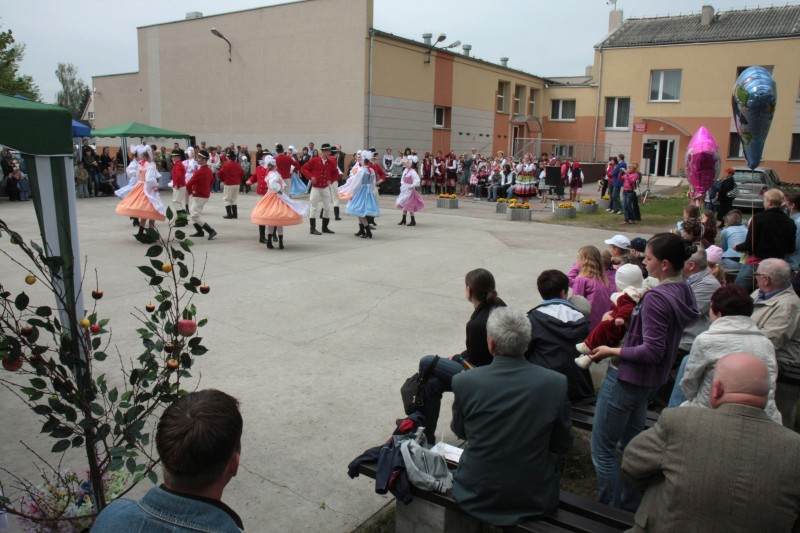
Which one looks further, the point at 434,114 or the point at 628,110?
the point at 628,110

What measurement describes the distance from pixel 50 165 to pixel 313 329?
14.0 ft

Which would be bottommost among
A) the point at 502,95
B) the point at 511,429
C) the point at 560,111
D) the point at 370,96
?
the point at 511,429

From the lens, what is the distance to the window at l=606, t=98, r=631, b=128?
34.7 meters

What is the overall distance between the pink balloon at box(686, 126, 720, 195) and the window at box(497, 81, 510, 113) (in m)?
22.6

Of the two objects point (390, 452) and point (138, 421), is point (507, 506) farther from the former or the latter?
point (138, 421)

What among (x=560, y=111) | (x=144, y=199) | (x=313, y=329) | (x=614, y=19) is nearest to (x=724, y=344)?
(x=313, y=329)

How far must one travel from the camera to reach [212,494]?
1.71 meters

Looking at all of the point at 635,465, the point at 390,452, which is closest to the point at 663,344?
the point at 635,465

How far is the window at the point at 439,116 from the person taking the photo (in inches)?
1187

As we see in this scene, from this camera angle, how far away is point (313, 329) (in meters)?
7.18

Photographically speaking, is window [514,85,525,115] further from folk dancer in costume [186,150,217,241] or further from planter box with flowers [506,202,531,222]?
folk dancer in costume [186,150,217,241]

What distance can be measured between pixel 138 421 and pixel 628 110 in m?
36.2

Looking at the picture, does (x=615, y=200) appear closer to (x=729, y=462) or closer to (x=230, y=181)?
(x=230, y=181)

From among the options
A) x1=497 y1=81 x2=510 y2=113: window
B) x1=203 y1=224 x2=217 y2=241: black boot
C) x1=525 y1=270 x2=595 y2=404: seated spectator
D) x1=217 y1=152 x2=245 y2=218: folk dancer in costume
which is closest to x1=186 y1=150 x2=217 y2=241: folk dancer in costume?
x1=203 y1=224 x2=217 y2=241: black boot
